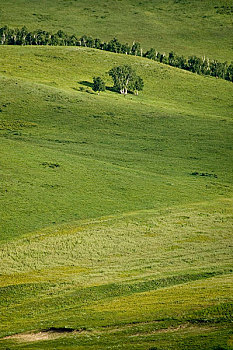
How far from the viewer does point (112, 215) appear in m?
A: 50.5

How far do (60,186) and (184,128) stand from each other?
1465 inches

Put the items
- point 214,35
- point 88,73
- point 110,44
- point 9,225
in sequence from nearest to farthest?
point 9,225, point 88,73, point 110,44, point 214,35

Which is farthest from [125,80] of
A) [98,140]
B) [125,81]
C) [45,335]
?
[45,335]

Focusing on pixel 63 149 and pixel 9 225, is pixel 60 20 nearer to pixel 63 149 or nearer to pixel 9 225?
pixel 63 149

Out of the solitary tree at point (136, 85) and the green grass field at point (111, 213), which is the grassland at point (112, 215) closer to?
the green grass field at point (111, 213)

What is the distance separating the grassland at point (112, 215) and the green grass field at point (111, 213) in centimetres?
14

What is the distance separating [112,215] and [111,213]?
0.74m

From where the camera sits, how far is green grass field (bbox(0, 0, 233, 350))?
82.8 ft

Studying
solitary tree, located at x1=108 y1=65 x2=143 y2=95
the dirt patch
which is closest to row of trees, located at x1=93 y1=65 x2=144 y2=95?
solitary tree, located at x1=108 y1=65 x2=143 y2=95

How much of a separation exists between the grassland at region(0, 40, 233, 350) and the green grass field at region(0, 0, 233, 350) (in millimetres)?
137

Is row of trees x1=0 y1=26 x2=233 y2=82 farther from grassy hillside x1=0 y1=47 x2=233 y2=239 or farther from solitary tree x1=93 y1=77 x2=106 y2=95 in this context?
solitary tree x1=93 y1=77 x2=106 y2=95

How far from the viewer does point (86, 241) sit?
139ft

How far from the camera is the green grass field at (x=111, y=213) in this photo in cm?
2523

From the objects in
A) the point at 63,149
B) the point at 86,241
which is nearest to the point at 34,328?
the point at 86,241
